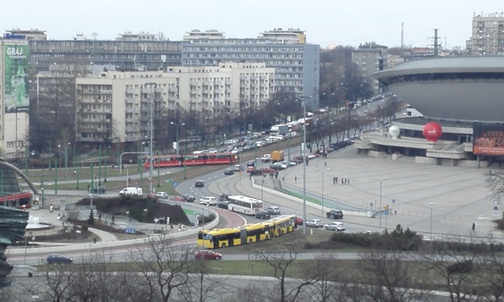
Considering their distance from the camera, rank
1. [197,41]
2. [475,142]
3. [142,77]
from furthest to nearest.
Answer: [197,41], [142,77], [475,142]

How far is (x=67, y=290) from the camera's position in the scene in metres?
23.5

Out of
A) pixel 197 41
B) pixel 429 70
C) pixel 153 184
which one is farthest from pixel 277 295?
pixel 197 41

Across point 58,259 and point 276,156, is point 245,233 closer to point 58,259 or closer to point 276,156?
point 58,259

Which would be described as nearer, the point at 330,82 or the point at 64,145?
the point at 64,145

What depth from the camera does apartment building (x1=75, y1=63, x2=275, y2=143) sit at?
62594mm

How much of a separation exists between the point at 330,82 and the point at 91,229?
62.3 meters

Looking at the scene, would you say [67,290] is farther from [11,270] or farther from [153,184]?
[153,184]

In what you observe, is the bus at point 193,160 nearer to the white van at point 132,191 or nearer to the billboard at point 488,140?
the white van at point 132,191

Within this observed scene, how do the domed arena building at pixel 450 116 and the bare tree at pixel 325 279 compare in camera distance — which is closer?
the bare tree at pixel 325 279

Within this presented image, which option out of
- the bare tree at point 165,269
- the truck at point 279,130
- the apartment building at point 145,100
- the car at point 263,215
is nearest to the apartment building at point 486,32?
the apartment building at point 145,100

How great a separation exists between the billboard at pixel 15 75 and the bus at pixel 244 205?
66.4 feet

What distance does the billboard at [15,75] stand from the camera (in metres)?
55.7

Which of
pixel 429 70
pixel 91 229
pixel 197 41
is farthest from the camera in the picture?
pixel 197 41

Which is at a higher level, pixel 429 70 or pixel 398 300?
pixel 429 70
